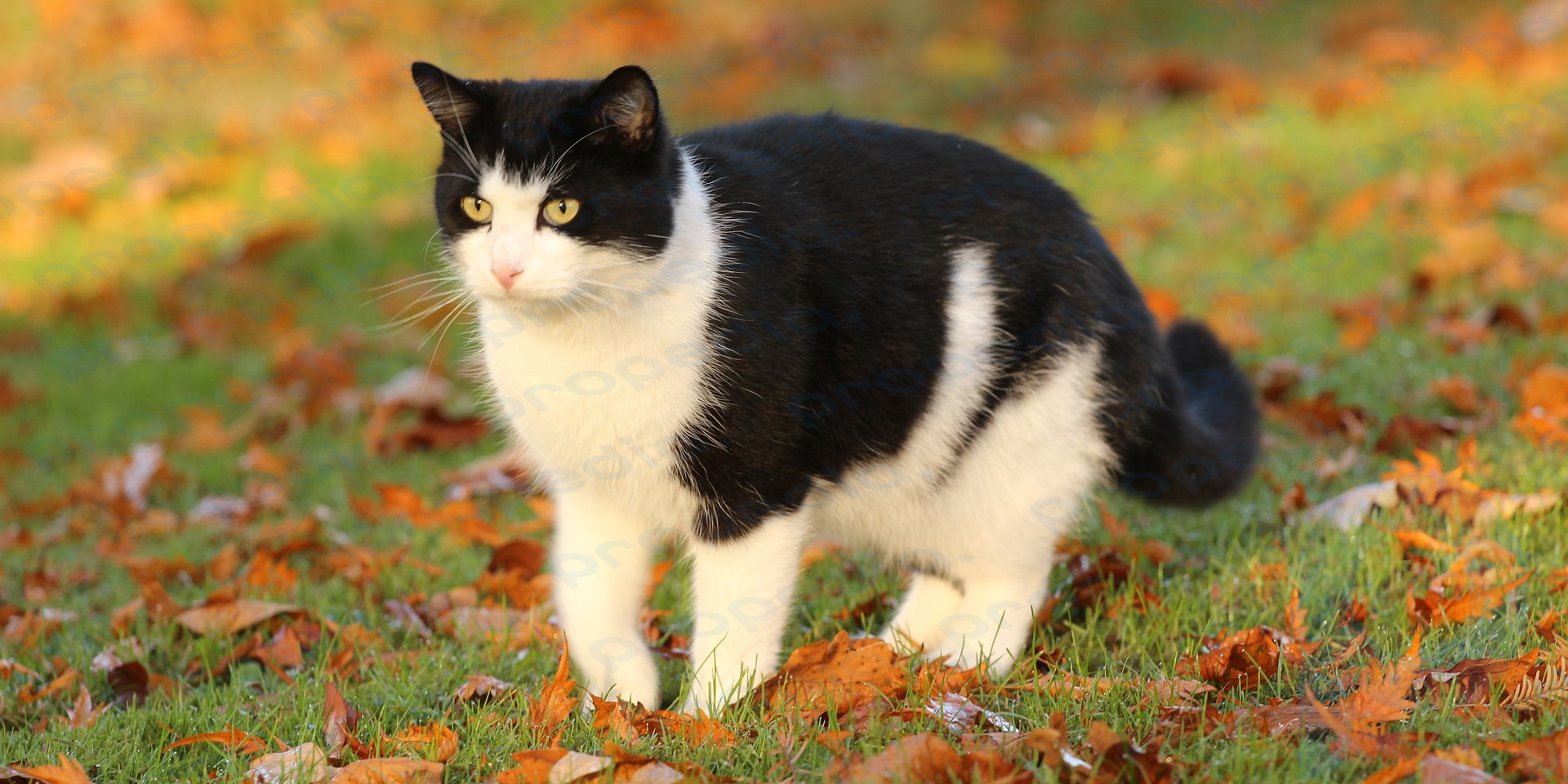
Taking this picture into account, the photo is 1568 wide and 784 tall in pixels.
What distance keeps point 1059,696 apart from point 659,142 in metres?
1.28

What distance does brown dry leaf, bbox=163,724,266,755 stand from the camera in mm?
2322

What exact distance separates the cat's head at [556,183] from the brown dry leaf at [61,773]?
3.52 ft

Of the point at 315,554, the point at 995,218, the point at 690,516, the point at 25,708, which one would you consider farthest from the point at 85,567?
the point at 995,218

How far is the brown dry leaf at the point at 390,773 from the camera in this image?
2102 millimetres

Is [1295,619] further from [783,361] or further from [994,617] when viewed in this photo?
[783,361]

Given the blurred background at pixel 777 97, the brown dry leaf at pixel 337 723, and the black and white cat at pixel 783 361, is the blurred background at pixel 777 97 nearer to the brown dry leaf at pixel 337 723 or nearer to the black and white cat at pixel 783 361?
the black and white cat at pixel 783 361

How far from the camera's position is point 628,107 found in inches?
90.7

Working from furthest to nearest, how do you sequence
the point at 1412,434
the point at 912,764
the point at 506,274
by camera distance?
the point at 1412,434, the point at 506,274, the point at 912,764

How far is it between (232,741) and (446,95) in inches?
50.4

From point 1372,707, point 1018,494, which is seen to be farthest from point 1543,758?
point 1018,494

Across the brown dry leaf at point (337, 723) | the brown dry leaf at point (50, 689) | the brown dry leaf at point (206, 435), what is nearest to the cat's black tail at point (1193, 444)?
the brown dry leaf at point (337, 723)

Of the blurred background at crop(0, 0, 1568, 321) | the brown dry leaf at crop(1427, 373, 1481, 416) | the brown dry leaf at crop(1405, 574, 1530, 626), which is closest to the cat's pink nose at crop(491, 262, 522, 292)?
the brown dry leaf at crop(1405, 574, 1530, 626)

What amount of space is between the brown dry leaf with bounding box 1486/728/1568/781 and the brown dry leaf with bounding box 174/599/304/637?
2531 mm

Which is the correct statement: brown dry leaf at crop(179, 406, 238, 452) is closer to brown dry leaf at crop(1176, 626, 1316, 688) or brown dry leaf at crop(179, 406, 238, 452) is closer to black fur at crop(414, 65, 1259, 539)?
black fur at crop(414, 65, 1259, 539)
